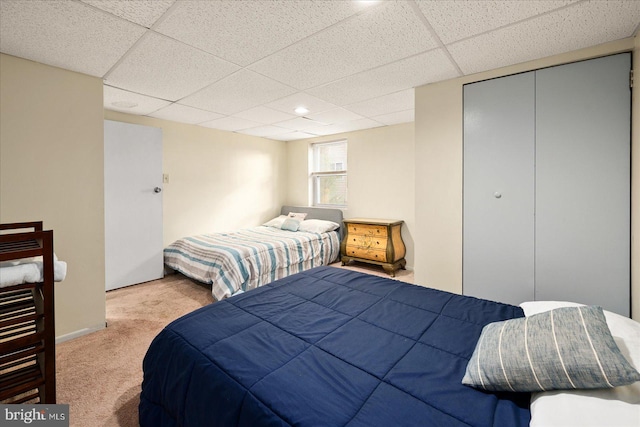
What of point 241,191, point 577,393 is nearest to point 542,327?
point 577,393

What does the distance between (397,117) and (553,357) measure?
3.64m

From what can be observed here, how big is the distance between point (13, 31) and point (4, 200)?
3.87 feet

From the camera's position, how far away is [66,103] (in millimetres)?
2395

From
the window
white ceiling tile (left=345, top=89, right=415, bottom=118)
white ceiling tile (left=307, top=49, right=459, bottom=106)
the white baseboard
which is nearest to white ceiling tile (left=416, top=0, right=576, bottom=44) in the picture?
white ceiling tile (left=307, top=49, right=459, bottom=106)

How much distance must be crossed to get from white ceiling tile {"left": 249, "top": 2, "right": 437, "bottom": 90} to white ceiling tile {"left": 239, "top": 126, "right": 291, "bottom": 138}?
6.78ft

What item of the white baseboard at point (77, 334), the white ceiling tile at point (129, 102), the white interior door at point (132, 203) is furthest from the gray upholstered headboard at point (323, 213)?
the white baseboard at point (77, 334)

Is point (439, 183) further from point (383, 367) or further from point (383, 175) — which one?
point (383, 367)

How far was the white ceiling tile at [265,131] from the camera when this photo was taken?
15.3 feet

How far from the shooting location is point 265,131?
4.91 m

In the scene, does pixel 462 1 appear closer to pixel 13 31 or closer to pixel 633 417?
pixel 633 417

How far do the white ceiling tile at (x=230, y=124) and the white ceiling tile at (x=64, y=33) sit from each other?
1.85 m

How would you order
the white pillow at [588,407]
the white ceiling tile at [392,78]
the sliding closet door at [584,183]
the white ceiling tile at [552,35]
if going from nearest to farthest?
the white pillow at [588,407], the white ceiling tile at [552,35], the sliding closet door at [584,183], the white ceiling tile at [392,78]

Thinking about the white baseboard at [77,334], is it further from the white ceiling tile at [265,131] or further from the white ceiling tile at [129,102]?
the white ceiling tile at [265,131]

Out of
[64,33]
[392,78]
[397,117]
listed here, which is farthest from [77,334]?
[397,117]
